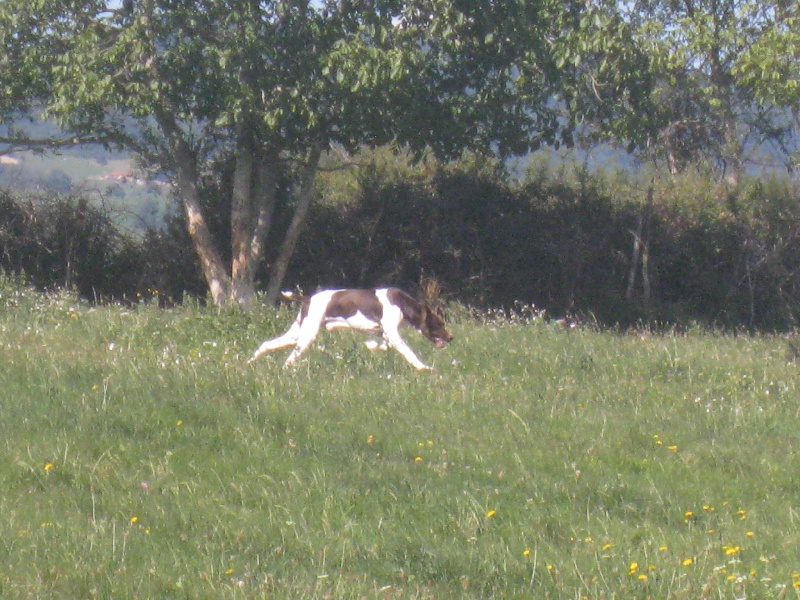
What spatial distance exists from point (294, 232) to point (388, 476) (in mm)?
12365

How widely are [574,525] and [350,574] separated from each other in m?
1.47

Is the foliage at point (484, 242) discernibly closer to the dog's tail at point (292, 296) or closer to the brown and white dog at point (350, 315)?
the dog's tail at point (292, 296)

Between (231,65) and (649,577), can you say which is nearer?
(649,577)

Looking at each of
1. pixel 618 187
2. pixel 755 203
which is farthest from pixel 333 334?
pixel 755 203

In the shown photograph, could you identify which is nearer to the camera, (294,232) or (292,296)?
(292,296)

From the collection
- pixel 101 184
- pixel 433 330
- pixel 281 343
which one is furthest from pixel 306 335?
pixel 101 184

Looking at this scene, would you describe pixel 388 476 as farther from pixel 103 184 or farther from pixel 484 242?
pixel 103 184

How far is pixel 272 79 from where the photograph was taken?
50.5 ft

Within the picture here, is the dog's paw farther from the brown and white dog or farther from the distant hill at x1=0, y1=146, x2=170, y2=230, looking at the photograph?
the distant hill at x1=0, y1=146, x2=170, y2=230

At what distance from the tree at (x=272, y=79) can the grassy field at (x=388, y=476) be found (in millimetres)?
5549

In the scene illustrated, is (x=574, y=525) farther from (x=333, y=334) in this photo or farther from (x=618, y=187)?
(x=618, y=187)

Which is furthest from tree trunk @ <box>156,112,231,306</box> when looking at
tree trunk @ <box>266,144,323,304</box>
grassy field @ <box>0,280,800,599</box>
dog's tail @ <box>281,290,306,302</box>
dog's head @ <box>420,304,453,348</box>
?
grassy field @ <box>0,280,800,599</box>

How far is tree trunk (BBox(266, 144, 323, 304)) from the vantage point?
18.2 meters

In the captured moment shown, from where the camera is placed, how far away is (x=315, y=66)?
15.2 m
